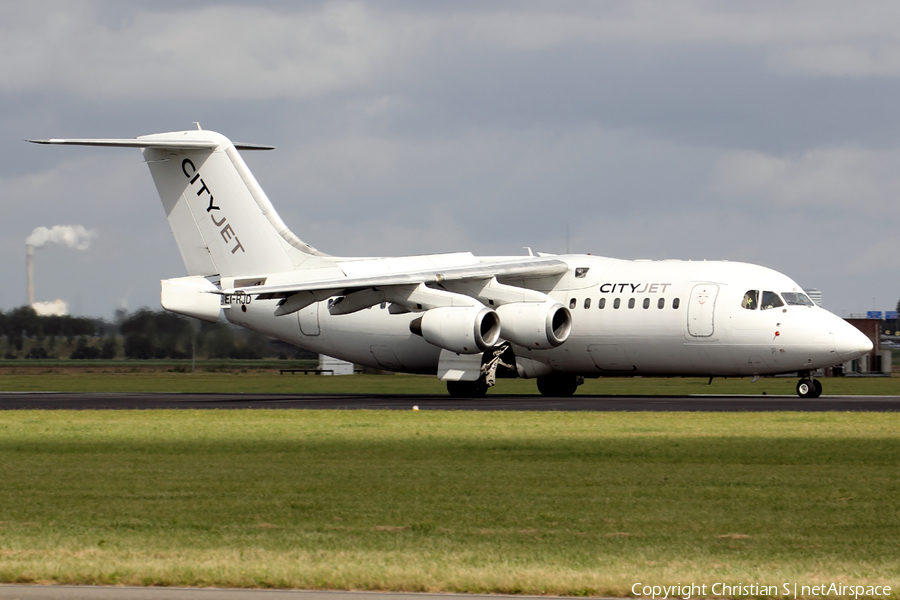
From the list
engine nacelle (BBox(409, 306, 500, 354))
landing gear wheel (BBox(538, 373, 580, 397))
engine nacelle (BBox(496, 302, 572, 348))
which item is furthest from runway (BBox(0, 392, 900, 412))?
landing gear wheel (BBox(538, 373, 580, 397))

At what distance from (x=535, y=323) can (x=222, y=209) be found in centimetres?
1189

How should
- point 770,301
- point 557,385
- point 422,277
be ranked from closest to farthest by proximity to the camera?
1. point 770,301
2. point 422,277
3. point 557,385

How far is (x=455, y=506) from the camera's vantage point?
11.7 m

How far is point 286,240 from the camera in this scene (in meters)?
37.5

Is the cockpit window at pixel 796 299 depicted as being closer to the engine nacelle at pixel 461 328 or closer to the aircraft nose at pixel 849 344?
the aircraft nose at pixel 849 344

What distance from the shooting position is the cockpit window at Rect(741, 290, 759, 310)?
30891mm

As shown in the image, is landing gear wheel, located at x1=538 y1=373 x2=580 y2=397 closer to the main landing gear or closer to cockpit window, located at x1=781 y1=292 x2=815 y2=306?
the main landing gear

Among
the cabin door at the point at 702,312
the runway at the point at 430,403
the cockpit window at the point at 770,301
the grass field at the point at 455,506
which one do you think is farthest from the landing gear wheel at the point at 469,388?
the grass field at the point at 455,506

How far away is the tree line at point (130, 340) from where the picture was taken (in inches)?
1861

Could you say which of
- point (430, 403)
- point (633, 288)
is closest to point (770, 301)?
point (633, 288)

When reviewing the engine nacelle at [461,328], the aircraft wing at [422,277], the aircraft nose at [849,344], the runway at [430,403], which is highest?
the aircraft wing at [422,277]

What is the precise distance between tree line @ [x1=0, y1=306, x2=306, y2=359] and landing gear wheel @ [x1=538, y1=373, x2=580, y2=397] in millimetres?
12780

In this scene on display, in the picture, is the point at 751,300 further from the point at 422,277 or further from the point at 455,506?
the point at 455,506

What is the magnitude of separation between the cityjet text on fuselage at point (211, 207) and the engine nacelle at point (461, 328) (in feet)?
26.6
